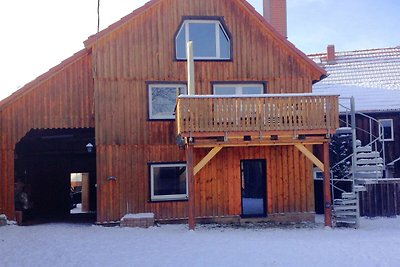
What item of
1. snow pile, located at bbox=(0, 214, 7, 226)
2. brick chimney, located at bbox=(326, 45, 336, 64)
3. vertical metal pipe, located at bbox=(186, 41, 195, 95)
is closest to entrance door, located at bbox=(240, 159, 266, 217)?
vertical metal pipe, located at bbox=(186, 41, 195, 95)

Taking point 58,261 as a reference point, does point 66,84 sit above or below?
above

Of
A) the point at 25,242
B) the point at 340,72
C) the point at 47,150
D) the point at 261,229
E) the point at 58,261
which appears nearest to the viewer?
the point at 58,261

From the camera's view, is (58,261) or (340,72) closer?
(58,261)

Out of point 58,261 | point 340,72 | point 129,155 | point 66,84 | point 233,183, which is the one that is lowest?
point 58,261

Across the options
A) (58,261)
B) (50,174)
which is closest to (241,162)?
(58,261)

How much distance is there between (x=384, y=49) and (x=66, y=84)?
1896 cm

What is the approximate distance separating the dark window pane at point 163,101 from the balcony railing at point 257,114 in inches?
95.5

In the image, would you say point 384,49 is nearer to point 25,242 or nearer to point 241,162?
point 241,162

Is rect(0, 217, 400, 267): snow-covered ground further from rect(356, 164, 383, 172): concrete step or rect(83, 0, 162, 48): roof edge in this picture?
rect(83, 0, 162, 48): roof edge

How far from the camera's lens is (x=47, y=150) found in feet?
71.3

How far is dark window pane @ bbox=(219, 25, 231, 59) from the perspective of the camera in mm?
17750

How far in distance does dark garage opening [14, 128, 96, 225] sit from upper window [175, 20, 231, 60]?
17.1 feet

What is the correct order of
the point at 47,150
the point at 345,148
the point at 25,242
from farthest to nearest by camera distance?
the point at 47,150
the point at 345,148
the point at 25,242

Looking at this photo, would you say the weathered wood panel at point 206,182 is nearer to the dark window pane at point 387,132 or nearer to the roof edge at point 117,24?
the roof edge at point 117,24
